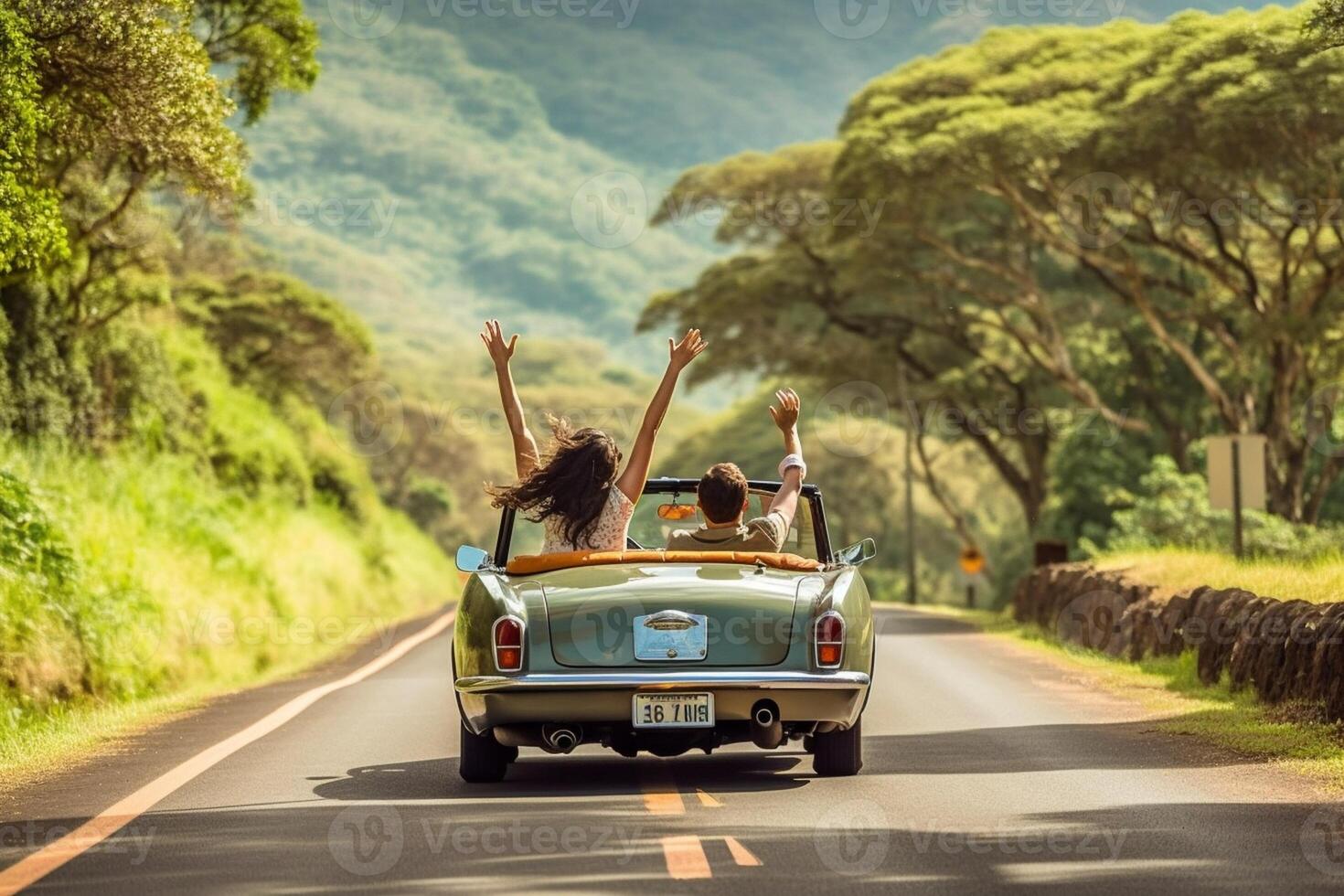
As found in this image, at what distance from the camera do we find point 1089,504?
43.3 meters

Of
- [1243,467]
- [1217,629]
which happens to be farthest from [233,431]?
[1217,629]

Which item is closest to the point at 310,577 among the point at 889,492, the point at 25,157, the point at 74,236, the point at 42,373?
the point at 42,373

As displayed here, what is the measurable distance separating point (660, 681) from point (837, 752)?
1426 millimetres

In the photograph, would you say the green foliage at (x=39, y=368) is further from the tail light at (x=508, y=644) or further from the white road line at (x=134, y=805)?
the tail light at (x=508, y=644)

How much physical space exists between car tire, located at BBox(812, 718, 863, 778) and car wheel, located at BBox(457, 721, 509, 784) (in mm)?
1591

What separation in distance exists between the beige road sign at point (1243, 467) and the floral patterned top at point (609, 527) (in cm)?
1438

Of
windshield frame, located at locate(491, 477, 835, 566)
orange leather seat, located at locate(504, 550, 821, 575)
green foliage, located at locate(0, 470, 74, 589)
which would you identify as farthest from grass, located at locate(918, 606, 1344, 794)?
green foliage, located at locate(0, 470, 74, 589)

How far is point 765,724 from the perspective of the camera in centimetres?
965

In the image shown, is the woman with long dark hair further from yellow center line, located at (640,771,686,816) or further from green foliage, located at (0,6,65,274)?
green foliage, located at (0,6,65,274)

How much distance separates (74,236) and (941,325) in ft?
86.7

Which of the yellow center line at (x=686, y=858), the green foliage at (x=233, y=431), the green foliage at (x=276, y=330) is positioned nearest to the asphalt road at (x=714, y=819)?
the yellow center line at (x=686, y=858)

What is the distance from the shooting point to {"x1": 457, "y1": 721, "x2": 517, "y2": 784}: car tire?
34.2 ft

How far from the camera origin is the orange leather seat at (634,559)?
33.8 ft

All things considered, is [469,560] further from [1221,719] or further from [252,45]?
[252,45]
